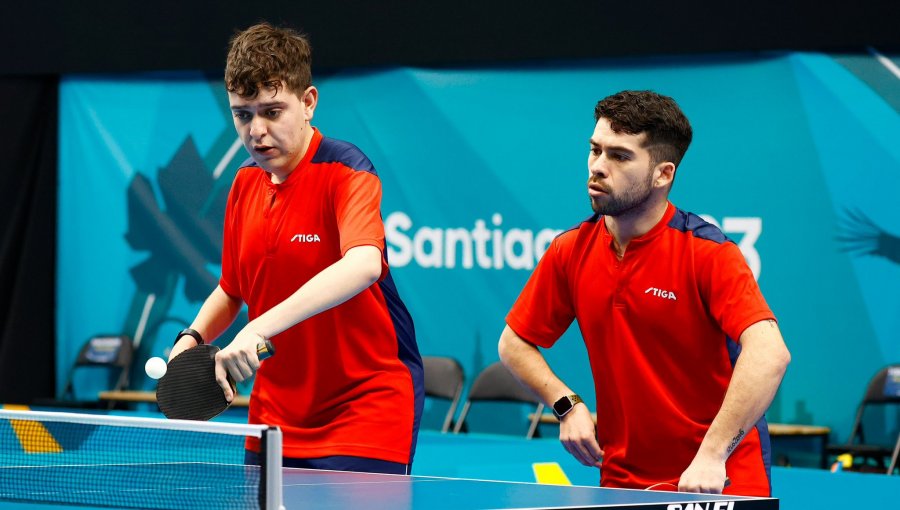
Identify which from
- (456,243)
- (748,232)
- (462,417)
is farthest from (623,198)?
(456,243)

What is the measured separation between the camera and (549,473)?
20.5ft

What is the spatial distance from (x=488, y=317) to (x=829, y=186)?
2.36 meters

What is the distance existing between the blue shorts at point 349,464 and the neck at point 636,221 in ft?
2.82

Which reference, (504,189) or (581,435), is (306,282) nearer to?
(581,435)

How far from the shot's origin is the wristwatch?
3785mm

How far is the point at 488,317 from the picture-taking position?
9133mm

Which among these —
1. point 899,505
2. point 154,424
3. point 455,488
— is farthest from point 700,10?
point 154,424

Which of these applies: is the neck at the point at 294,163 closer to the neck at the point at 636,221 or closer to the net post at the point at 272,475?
the neck at the point at 636,221

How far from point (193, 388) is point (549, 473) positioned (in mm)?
3050

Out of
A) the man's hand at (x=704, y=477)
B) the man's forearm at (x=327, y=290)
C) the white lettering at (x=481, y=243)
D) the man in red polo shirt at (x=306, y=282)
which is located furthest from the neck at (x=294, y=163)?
the white lettering at (x=481, y=243)

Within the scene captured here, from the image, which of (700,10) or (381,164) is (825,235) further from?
(381,164)

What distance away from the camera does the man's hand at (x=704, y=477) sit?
3.40 metres

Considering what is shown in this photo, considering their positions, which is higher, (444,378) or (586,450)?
(444,378)

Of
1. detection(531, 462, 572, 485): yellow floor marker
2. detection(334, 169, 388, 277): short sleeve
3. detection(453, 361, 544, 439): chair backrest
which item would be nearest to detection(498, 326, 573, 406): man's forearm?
detection(334, 169, 388, 277): short sleeve
